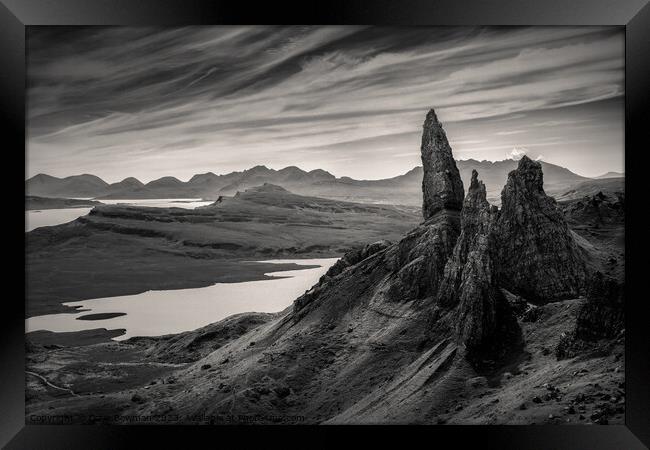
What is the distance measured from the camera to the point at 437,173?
10570 mm

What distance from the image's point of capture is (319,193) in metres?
11.2

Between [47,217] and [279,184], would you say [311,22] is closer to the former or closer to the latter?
[279,184]

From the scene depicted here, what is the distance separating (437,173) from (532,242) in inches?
95.9

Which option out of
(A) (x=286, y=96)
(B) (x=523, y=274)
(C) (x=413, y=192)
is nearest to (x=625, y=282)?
(B) (x=523, y=274)

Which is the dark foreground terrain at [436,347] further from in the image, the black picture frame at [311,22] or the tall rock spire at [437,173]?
the black picture frame at [311,22]

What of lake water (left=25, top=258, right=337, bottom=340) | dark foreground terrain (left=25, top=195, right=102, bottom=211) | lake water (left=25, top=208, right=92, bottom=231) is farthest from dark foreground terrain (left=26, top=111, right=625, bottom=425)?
dark foreground terrain (left=25, top=195, right=102, bottom=211)

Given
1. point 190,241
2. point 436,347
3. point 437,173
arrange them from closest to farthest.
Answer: point 436,347 < point 437,173 < point 190,241

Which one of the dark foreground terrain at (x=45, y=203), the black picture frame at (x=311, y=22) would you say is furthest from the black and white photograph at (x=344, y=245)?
the black picture frame at (x=311, y=22)

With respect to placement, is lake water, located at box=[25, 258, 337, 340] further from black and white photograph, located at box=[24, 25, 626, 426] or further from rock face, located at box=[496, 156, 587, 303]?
rock face, located at box=[496, 156, 587, 303]

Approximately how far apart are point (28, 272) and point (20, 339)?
4.32ft

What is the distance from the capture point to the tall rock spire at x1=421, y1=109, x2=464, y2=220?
10.2m

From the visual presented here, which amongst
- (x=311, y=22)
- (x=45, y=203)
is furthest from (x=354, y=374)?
(x=45, y=203)

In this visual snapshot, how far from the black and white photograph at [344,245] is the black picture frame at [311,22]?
9.5 inches

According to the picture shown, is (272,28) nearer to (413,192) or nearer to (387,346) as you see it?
(413,192)
